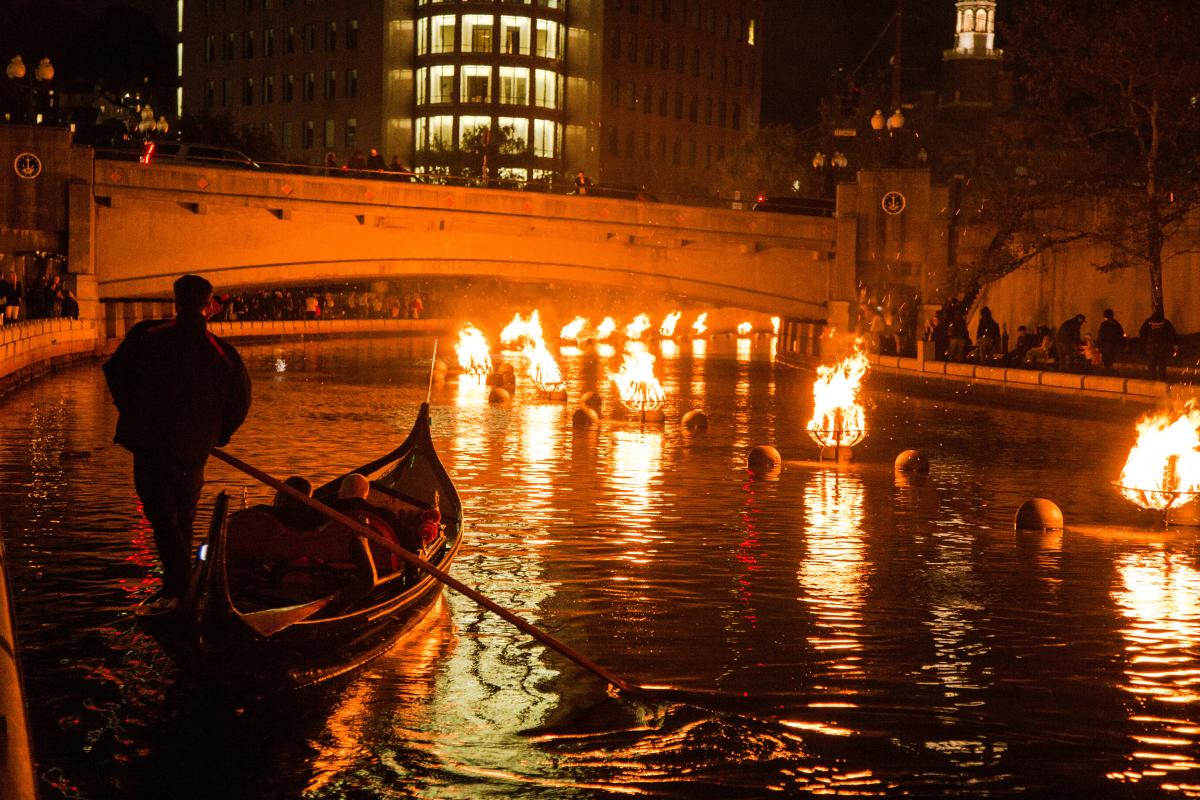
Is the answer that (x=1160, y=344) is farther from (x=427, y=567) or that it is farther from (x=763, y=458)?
(x=427, y=567)

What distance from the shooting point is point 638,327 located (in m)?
76.6

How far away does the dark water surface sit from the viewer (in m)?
7.40

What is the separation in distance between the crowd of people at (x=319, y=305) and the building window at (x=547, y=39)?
1174 inches

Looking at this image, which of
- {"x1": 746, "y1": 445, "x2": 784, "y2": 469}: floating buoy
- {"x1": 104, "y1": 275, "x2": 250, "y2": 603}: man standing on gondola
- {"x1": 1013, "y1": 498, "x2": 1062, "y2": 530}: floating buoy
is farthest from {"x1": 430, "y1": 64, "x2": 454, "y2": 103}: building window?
{"x1": 104, "y1": 275, "x2": 250, "y2": 603}: man standing on gondola

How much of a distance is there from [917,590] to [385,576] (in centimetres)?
450

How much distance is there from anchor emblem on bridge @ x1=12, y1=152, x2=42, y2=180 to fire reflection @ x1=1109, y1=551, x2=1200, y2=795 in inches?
1429

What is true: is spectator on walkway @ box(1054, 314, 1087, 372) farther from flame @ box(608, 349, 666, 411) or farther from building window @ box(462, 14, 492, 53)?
building window @ box(462, 14, 492, 53)

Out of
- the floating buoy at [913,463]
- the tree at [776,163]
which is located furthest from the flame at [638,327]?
the floating buoy at [913,463]

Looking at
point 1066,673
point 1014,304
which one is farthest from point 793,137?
point 1066,673

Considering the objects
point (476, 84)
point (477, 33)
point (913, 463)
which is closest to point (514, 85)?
point (476, 84)

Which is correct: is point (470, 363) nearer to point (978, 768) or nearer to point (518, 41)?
point (978, 768)

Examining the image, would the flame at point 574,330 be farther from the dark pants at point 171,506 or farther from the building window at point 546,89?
the dark pants at point 171,506

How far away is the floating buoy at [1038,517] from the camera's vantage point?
15336mm

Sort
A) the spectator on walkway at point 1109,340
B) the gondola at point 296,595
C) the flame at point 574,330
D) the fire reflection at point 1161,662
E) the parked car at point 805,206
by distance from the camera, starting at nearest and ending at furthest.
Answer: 1. the gondola at point 296,595
2. the fire reflection at point 1161,662
3. the spectator on walkway at point 1109,340
4. the parked car at point 805,206
5. the flame at point 574,330
